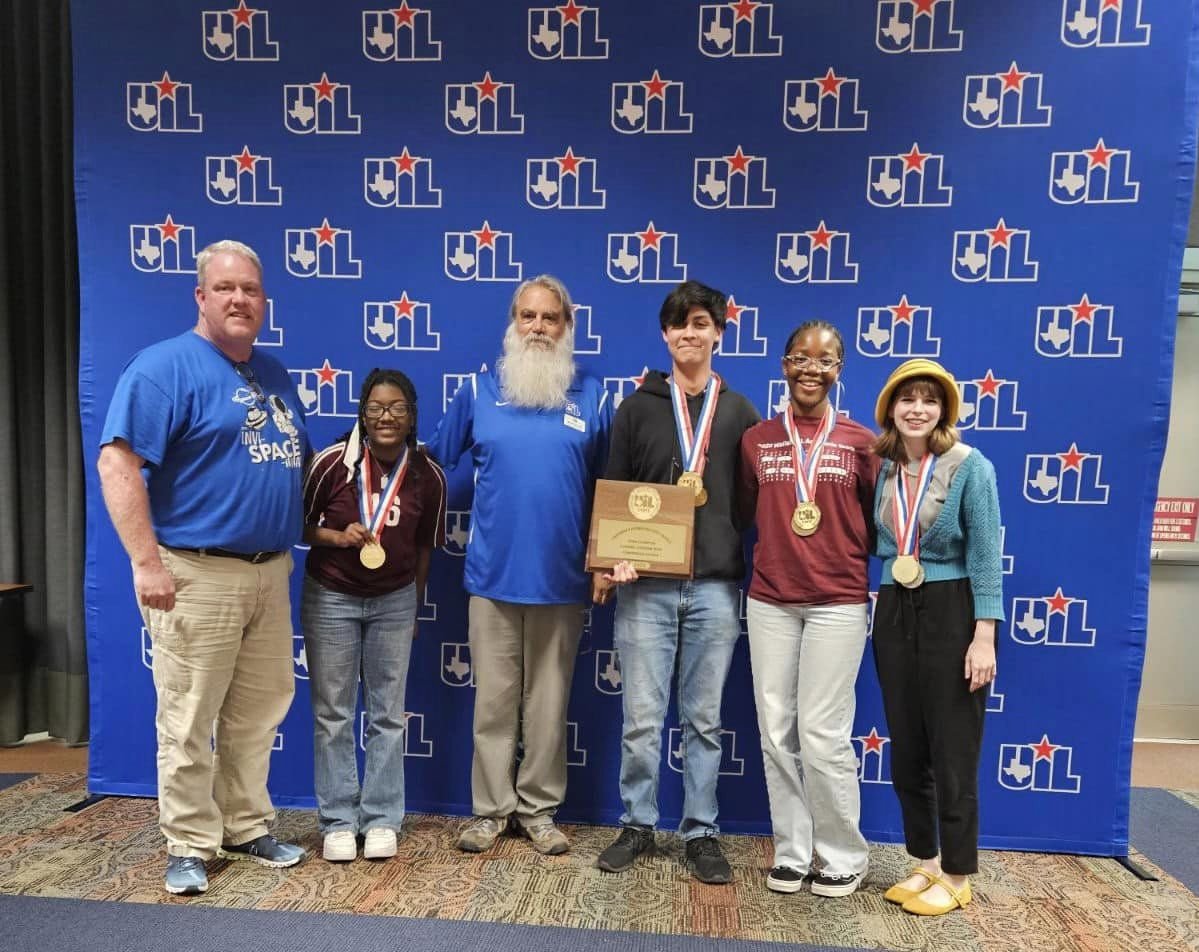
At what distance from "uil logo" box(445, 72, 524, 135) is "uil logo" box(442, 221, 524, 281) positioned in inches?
14.7

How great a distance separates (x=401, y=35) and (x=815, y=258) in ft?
6.11

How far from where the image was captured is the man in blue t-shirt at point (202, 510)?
8.09ft

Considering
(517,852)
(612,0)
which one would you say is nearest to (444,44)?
(612,0)

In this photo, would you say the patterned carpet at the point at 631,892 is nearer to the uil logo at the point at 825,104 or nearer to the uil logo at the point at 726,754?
the uil logo at the point at 726,754

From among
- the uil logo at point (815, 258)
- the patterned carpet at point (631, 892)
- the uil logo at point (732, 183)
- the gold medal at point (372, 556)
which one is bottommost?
the patterned carpet at point (631, 892)

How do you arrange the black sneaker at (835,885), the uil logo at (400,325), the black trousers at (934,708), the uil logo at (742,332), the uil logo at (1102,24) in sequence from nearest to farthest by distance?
1. the black trousers at (934,708)
2. the black sneaker at (835,885)
3. the uil logo at (1102,24)
4. the uil logo at (742,332)
5. the uil logo at (400,325)

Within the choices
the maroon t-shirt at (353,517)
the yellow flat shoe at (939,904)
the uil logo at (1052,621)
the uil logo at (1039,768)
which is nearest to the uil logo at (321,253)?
the maroon t-shirt at (353,517)

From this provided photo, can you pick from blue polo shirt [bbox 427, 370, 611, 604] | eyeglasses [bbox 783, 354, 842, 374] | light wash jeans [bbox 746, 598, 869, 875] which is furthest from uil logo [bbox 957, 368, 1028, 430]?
blue polo shirt [bbox 427, 370, 611, 604]

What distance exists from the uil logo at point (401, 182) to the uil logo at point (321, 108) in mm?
176

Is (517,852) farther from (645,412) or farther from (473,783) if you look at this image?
(645,412)

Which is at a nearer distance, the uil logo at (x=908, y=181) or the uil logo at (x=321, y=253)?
the uil logo at (x=908, y=181)

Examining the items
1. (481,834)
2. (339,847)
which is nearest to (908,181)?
(481,834)

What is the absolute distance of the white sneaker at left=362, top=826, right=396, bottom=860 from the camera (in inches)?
113

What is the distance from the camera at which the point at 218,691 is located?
268cm
